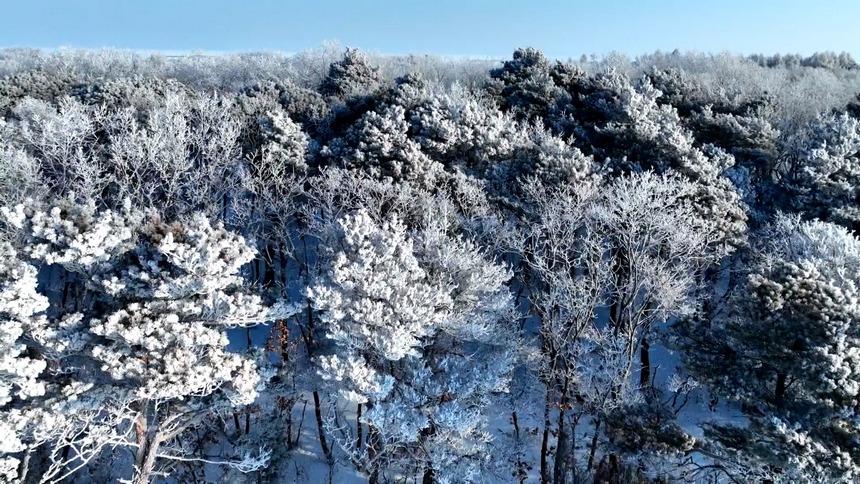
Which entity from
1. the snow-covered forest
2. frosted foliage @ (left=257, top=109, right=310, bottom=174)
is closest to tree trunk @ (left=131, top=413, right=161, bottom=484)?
the snow-covered forest

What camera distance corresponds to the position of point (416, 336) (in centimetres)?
1617

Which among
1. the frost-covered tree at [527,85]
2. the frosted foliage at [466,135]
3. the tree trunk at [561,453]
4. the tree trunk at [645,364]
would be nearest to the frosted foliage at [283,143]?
the frosted foliage at [466,135]

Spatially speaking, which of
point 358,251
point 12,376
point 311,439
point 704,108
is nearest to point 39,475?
point 12,376

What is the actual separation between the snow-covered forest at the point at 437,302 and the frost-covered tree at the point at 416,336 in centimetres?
9

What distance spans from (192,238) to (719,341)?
42.8ft

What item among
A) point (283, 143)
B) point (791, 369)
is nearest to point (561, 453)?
point (791, 369)

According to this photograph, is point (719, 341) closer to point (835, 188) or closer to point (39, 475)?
point (835, 188)

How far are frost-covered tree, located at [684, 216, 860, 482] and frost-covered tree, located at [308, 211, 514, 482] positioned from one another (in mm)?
5552

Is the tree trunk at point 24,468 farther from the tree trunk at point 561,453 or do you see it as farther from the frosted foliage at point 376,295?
the tree trunk at point 561,453

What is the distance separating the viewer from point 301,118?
3266 cm

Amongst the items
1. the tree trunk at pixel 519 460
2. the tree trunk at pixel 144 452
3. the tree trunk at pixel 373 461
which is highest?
the tree trunk at pixel 144 452

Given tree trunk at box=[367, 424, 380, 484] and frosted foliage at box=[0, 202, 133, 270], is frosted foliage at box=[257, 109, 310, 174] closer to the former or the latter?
frosted foliage at box=[0, 202, 133, 270]

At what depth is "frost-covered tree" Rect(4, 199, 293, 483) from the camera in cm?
1273

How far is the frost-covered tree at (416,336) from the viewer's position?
15.0 meters
